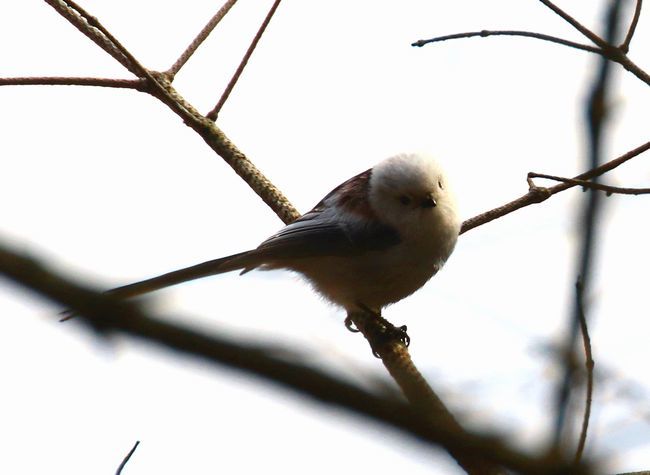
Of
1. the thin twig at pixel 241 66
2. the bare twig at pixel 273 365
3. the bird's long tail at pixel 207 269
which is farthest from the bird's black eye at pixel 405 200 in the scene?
the bare twig at pixel 273 365

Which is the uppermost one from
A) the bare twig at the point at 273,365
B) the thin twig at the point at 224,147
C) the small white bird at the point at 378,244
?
the thin twig at the point at 224,147

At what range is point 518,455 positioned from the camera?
2.15 feet

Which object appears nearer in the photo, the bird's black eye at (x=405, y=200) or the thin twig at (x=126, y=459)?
the thin twig at (x=126, y=459)

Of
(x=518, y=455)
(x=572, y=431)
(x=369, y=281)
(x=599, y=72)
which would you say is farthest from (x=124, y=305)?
(x=369, y=281)

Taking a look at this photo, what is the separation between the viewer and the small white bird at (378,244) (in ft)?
→ 13.3

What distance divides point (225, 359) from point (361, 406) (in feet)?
0.39

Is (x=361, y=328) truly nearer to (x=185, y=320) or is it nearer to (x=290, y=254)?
(x=290, y=254)

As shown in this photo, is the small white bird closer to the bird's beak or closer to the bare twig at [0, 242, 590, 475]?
the bird's beak

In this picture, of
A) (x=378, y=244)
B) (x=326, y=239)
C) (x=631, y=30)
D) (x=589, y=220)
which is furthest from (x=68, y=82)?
(x=589, y=220)

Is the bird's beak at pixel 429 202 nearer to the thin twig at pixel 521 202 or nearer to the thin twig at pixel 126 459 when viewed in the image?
the thin twig at pixel 521 202

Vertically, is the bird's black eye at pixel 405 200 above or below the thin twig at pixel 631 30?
above

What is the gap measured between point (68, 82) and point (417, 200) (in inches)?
73.5

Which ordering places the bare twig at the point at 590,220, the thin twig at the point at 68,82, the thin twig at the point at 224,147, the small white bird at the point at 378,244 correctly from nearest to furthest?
the bare twig at the point at 590,220, the thin twig at the point at 68,82, the small white bird at the point at 378,244, the thin twig at the point at 224,147

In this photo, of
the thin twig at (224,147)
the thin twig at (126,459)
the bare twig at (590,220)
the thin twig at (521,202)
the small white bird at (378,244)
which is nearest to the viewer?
the bare twig at (590,220)
